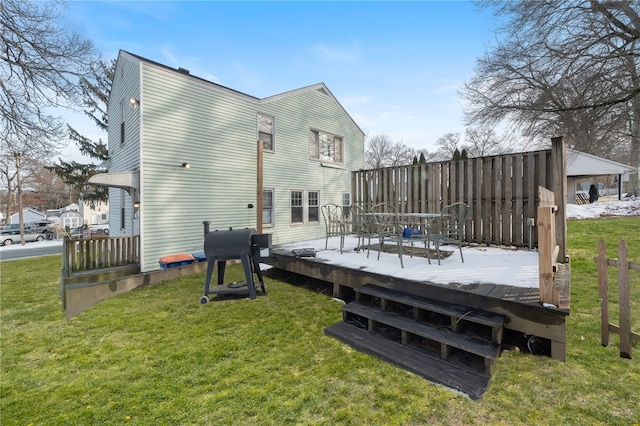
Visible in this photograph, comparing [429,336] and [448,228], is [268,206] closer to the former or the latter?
[448,228]

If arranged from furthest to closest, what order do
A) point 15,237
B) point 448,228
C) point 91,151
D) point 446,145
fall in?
point 446,145 < point 15,237 < point 91,151 < point 448,228

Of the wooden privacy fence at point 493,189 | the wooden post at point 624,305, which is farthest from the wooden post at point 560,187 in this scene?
the wooden post at point 624,305

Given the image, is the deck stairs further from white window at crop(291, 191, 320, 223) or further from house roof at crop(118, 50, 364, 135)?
house roof at crop(118, 50, 364, 135)

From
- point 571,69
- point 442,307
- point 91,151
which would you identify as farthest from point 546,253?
point 91,151

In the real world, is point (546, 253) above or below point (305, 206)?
below

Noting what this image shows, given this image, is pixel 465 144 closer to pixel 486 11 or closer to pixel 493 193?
pixel 486 11

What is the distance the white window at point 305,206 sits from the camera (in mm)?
10367

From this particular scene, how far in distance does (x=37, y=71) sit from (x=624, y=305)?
41.2 ft

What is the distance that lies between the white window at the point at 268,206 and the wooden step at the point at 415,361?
650 cm

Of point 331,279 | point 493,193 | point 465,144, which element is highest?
point 465,144

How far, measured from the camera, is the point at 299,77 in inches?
490

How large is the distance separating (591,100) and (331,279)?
29.9 feet

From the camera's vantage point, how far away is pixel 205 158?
8102 millimetres

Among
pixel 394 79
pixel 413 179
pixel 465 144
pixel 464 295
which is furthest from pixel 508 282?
pixel 465 144
